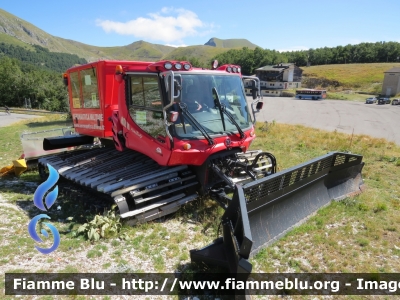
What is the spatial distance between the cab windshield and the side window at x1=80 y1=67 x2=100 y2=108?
284 cm

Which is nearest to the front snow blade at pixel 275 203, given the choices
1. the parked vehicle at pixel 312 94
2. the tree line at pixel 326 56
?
the parked vehicle at pixel 312 94

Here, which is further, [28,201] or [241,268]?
[28,201]

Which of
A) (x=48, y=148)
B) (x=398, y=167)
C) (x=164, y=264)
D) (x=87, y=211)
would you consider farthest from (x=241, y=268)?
(x=398, y=167)

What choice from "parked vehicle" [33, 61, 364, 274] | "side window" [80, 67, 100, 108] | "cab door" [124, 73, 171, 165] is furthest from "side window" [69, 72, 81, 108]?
"cab door" [124, 73, 171, 165]

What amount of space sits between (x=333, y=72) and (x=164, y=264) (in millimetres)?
109433

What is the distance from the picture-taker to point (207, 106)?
5.68 m

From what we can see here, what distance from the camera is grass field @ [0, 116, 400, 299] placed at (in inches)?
166

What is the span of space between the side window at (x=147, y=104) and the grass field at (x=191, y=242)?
179cm

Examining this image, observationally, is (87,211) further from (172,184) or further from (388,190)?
(388,190)

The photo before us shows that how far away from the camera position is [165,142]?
5.38m

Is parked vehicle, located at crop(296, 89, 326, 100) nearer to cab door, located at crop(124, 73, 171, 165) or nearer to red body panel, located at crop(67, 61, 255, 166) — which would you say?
red body panel, located at crop(67, 61, 255, 166)

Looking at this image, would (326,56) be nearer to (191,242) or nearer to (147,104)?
(147,104)

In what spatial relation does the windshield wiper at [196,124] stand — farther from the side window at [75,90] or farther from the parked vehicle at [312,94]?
the parked vehicle at [312,94]

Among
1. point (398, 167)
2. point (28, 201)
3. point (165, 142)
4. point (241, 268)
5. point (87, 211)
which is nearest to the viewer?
point (241, 268)
